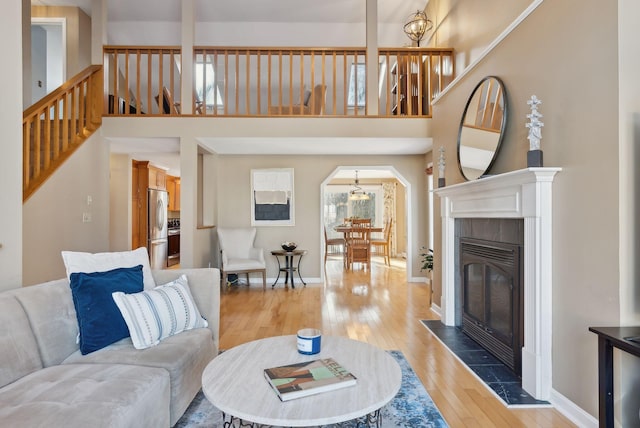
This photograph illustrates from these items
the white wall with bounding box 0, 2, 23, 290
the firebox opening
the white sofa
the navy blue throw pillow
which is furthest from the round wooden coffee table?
the white wall with bounding box 0, 2, 23, 290

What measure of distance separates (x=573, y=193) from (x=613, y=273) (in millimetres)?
482

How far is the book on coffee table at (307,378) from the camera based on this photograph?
1312 millimetres

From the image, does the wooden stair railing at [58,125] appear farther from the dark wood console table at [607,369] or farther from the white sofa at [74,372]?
the dark wood console table at [607,369]

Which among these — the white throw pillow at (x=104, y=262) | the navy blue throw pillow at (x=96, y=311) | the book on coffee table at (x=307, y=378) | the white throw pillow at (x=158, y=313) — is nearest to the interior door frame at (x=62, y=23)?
the white throw pillow at (x=104, y=262)

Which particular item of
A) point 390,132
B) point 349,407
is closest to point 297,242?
point 390,132

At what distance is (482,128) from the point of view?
9.68 feet

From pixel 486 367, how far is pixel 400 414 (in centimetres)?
97

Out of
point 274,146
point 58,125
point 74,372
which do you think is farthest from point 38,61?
point 74,372

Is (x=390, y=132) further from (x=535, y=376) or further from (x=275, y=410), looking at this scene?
(x=275, y=410)

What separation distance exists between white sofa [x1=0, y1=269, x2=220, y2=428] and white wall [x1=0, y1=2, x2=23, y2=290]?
38 centimetres

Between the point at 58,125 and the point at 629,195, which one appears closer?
the point at 629,195

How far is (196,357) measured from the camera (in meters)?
2.01

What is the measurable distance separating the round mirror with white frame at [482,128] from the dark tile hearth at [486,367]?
56.6 inches

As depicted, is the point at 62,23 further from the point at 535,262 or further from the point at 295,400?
the point at 535,262
